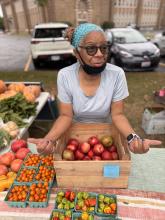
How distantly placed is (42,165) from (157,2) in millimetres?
49302

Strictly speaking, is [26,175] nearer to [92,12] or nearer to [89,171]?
[89,171]

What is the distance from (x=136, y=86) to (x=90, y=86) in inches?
209

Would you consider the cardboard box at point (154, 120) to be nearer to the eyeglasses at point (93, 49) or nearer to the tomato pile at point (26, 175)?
the eyeglasses at point (93, 49)

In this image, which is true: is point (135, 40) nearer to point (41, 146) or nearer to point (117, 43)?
point (117, 43)

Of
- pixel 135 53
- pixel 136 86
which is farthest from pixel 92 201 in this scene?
pixel 135 53

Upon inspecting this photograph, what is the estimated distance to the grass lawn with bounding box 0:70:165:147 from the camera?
17.8 feet

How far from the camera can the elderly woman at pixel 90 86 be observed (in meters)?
1.93

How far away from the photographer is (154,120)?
445 centimetres

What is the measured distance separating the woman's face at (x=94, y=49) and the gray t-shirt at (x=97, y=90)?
0.27 metres

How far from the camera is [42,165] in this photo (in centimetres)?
205

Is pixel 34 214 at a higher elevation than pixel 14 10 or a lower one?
higher

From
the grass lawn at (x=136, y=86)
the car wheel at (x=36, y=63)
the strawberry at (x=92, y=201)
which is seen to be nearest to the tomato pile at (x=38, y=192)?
the strawberry at (x=92, y=201)

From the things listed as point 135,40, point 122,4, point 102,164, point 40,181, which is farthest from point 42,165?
point 122,4

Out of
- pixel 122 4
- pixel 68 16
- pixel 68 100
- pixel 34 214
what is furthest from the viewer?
pixel 122 4
